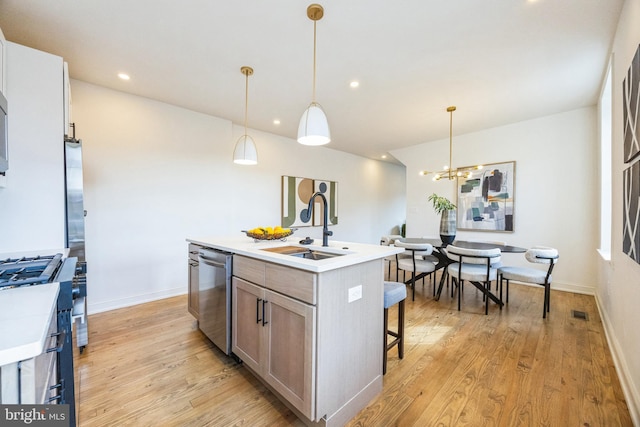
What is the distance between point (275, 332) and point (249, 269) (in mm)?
457

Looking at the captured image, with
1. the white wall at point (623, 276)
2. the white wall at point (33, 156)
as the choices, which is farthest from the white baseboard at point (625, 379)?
the white wall at point (33, 156)

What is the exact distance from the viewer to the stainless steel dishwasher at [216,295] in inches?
78.5

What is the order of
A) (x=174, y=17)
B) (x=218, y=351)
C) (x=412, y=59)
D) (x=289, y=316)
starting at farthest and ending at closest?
(x=412, y=59), (x=218, y=351), (x=174, y=17), (x=289, y=316)

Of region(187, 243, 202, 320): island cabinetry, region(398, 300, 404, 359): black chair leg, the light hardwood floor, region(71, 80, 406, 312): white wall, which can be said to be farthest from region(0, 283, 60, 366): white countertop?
region(71, 80, 406, 312): white wall

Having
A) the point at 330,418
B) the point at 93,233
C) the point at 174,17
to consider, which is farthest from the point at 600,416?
the point at 93,233

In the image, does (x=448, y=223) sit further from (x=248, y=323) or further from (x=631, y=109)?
(x=248, y=323)

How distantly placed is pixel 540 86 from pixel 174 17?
390cm

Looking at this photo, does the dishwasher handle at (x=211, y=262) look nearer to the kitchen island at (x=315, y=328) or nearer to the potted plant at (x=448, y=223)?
the kitchen island at (x=315, y=328)

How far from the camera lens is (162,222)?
352 cm

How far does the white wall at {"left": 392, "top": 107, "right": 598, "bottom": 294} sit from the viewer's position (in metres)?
3.74

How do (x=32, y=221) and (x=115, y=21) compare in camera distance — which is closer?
(x=32, y=221)

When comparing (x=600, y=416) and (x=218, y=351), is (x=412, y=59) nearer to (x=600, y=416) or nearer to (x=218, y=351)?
(x=600, y=416)

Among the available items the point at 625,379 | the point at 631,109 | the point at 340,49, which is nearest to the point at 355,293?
the point at 625,379

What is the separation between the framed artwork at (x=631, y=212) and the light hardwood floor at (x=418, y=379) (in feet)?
3.17
